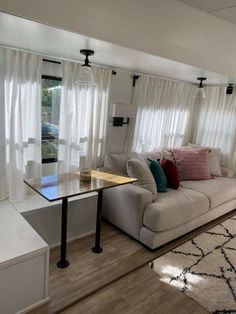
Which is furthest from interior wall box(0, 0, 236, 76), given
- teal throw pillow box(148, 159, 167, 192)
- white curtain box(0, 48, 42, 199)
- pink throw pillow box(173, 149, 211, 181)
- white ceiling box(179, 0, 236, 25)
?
pink throw pillow box(173, 149, 211, 181)

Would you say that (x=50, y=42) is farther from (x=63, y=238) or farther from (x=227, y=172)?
(x=227, y=172)

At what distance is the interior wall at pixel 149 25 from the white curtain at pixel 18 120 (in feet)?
3.30

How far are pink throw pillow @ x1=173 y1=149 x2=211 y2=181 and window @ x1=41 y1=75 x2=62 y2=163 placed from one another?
1811mm

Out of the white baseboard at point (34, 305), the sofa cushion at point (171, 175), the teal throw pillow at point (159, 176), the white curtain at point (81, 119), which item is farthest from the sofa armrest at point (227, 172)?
the white baseboard at point (34, 305)

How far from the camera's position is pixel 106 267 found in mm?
2279

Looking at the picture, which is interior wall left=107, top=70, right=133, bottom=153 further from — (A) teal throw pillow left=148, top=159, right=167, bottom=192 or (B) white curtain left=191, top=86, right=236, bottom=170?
(B) white curtain left=191, top=86, right=236, bottom=170

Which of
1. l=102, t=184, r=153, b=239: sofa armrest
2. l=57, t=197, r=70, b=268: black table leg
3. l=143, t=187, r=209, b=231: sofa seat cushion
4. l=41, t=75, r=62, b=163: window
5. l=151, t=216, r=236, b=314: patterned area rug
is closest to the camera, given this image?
l=151, t=216, r=236, b=314: patterned area rug

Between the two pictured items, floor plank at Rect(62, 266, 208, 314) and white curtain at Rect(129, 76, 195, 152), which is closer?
floor plank at Rect(62, 266, 208, 314)

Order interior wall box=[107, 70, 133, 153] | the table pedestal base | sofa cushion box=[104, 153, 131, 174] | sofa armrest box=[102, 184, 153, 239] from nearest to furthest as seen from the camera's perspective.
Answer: the table pedestal base < sofa armrest box=[102, 184, 153, 239] < sofa cushion box=[104, 153, 131, 174] < interior wall box=[107, 70, 133, 153]

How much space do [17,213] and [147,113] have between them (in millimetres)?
2288

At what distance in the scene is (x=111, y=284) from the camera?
2.08 meters

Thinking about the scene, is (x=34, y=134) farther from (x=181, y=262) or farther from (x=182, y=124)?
(x=182, y=124)

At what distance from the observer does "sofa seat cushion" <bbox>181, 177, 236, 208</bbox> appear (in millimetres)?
3129

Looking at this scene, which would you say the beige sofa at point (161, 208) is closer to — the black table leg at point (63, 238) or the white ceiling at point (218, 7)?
the black table leg at point (63, 238)
